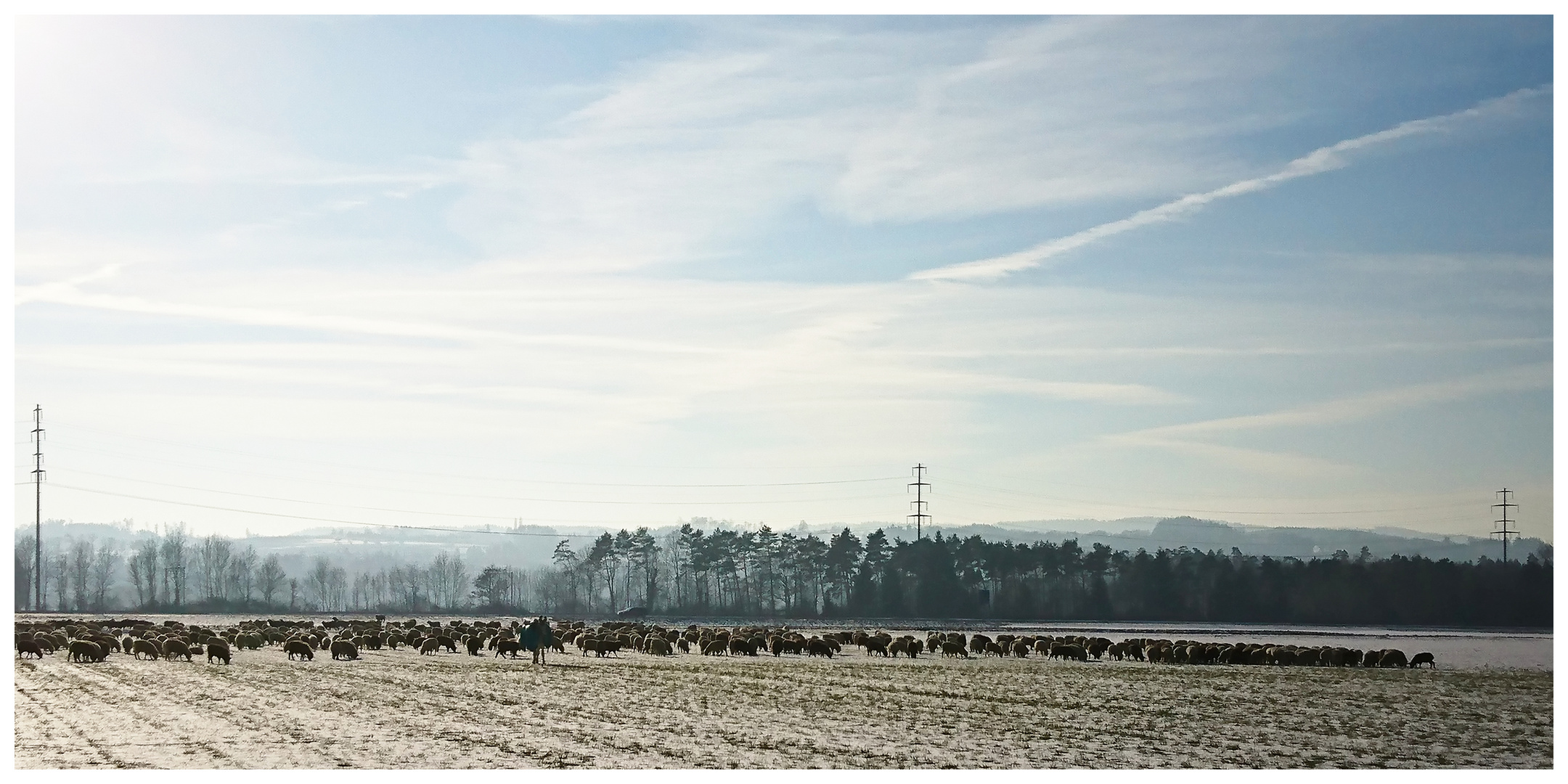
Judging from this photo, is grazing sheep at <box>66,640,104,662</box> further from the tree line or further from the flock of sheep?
the tree line

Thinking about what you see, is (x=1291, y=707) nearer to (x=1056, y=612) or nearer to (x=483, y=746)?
(x=483, y=746)

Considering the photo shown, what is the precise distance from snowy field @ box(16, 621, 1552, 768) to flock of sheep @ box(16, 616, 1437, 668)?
A: 280 inches

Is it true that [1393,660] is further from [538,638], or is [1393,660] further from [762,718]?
[762,718]

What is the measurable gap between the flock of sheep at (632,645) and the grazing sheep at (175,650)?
4 centimetres

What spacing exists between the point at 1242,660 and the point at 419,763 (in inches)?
1645

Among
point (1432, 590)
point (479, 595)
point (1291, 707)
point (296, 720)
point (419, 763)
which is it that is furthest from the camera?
point (479, 595)

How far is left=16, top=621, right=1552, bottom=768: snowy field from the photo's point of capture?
23.7 meters

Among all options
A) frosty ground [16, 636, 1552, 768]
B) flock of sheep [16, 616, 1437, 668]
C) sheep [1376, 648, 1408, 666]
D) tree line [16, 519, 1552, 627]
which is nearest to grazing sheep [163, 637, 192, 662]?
flock of sheep [16, 616, 1437, 668]

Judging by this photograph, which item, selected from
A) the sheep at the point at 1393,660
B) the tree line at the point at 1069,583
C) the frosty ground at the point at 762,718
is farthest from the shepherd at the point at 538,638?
the tree line at the point at 1069,583

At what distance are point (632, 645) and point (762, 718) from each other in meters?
38.9

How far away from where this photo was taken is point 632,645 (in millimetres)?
67250

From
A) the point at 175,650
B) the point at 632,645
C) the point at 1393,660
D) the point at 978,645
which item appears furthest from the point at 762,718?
the point at 978,645

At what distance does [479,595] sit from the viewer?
178 meters
